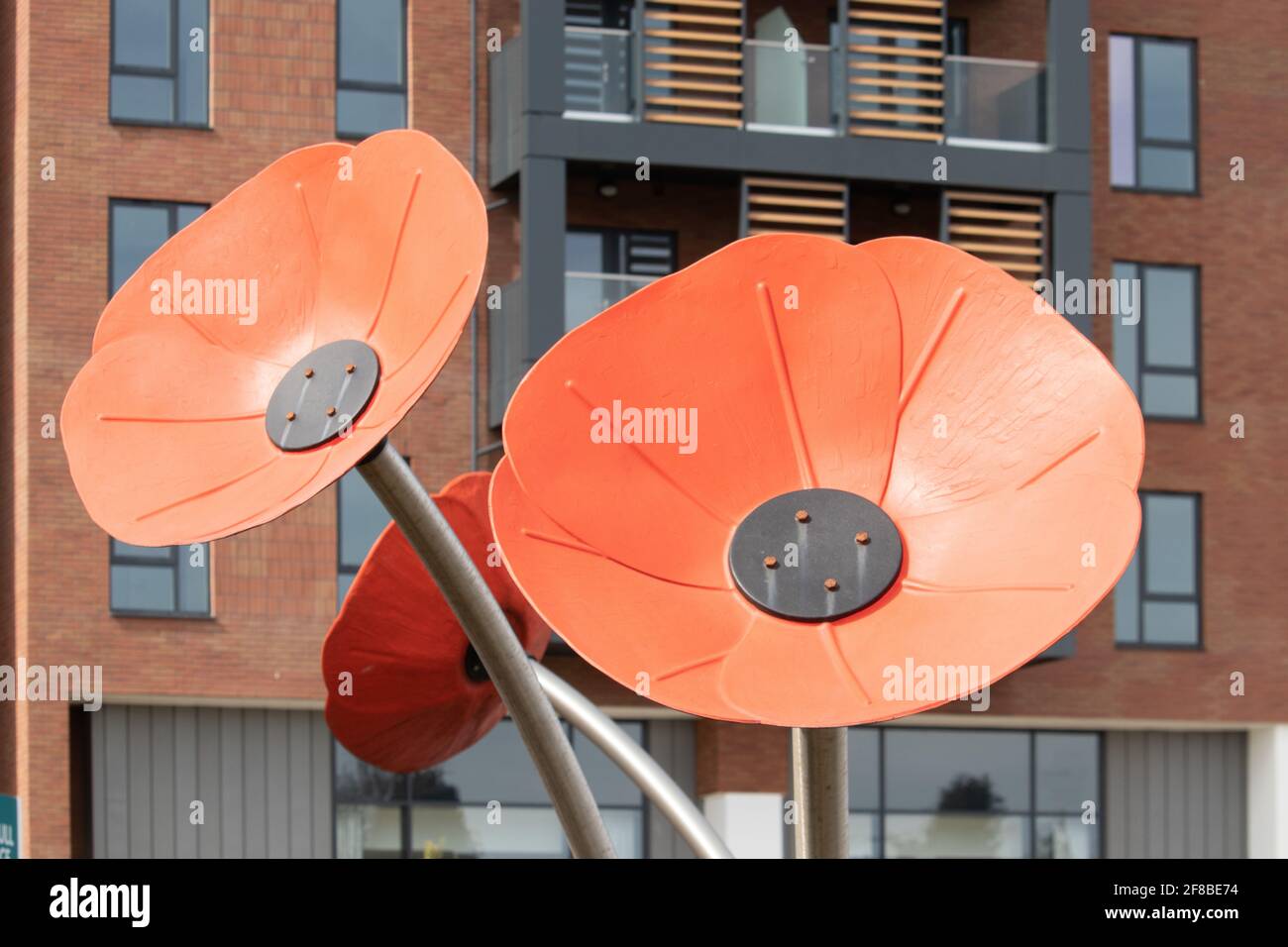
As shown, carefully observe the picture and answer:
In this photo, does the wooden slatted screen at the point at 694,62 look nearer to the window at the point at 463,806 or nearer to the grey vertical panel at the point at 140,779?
the window at the point at 463,806

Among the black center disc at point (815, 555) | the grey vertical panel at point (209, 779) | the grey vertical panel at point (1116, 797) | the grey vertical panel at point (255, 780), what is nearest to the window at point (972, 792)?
the grey vertical panel at point (1116, 797)

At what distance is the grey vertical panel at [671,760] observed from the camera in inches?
1036

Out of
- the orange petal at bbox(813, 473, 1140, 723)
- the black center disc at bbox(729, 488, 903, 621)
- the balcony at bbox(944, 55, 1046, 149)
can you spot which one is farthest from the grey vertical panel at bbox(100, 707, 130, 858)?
the orange petal at bbox(813, 473, 1140, 723)

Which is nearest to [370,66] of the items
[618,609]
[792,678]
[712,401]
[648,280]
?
[648,280]

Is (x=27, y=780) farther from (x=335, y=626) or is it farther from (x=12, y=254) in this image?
(x=335, y=626)

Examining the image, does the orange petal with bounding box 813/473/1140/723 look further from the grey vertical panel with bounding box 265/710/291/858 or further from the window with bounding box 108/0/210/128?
the window with bounding box 108/0/210/128

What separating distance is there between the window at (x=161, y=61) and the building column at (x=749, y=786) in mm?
9633

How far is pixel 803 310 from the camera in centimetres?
1055

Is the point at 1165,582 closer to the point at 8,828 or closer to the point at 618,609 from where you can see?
the point at 8,828

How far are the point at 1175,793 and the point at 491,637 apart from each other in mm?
19089

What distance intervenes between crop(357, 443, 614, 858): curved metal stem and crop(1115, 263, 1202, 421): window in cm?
1767

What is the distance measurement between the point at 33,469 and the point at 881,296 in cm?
1599

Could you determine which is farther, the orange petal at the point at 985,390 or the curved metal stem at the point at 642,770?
the curved metal stem at the point at 642,770
